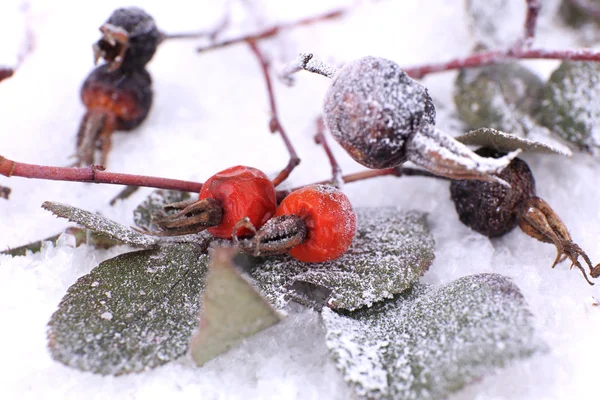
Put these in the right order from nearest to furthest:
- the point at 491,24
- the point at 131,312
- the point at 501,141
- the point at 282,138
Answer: the point at 131,312
the point at 501,141
the point at 282,138
the point at 491,24

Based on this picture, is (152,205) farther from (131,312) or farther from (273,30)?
(273,30)

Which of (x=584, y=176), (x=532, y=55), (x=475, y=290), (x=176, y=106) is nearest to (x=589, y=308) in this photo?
(x=475, y=290)

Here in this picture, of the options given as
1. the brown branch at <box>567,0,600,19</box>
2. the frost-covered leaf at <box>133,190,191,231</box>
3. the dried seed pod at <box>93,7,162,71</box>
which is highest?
the dried seed pod at <box>93,7,162,71</box>

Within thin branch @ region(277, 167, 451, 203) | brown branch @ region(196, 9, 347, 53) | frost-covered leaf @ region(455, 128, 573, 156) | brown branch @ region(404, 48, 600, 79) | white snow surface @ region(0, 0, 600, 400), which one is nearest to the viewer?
white snow surface @ region(0, 0, 600, 400)

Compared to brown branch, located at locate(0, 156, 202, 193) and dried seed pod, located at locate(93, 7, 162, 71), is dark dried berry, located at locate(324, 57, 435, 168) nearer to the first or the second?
brown branch, located at locate(0, 156, 202, 193)

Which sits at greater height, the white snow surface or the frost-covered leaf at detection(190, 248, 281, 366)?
the frost-covered leaf at detection(190, 248, 281, 366)

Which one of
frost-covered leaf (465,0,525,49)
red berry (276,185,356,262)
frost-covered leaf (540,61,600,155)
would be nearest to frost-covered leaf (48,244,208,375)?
red berry (276,185,356,262)

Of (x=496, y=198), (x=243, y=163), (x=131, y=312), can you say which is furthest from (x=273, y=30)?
(x=131, y=312)
